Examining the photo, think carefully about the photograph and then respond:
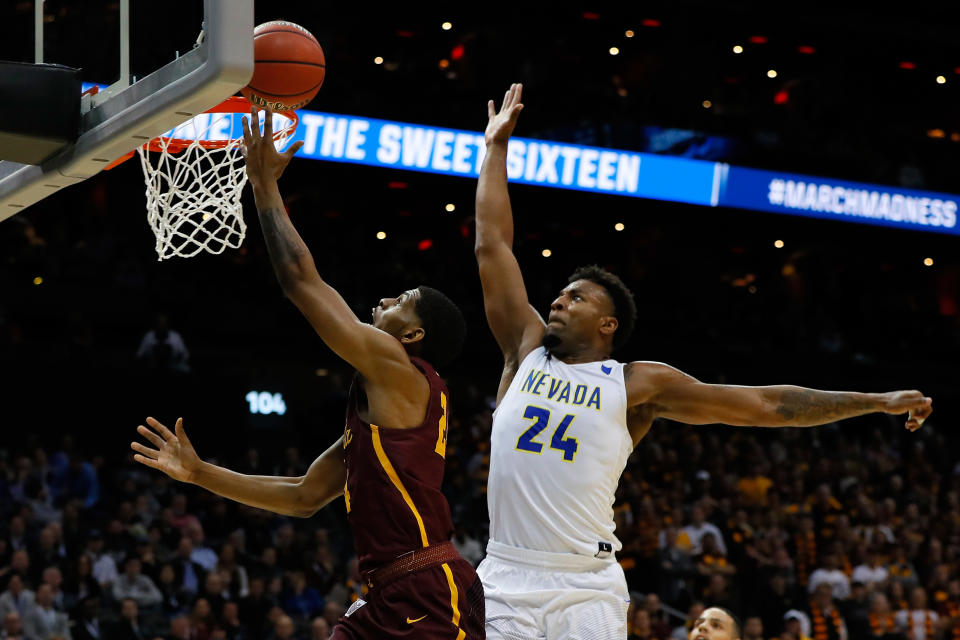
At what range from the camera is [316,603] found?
34.7ft

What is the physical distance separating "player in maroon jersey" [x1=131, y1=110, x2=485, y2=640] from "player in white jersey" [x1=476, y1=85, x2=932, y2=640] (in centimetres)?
27

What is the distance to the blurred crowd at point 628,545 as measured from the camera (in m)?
9.95

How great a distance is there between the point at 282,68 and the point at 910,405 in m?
2.31

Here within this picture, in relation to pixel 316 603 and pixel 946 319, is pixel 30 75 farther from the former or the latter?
pixel 946 319

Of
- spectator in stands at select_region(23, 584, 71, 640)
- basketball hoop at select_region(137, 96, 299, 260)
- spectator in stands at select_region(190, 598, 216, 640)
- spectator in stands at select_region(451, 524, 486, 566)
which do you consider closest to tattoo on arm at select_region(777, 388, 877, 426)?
basketball hoop at select_region(137, 96, 299, 260)

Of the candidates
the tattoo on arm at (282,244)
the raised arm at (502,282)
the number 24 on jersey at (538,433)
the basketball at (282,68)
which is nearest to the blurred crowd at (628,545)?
the raised arm at (502,282)

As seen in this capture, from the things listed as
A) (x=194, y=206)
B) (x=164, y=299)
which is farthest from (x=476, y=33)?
(x=194, y=206)

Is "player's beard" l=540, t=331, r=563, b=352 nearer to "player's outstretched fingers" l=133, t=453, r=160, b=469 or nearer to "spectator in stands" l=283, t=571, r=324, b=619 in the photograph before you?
"player's outstretched fingers" l=133, t=453, r=160, b=469

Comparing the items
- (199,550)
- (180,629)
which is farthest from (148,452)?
(199,550)

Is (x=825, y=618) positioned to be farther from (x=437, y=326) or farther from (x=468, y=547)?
(x=437, y=326)

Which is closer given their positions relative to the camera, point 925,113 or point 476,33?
point 476,33

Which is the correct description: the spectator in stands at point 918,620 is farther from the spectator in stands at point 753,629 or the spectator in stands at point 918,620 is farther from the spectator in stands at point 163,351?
the spectator in stands at point 163,351

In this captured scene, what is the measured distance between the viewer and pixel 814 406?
4.31 m

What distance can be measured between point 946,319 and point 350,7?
1029 cm
